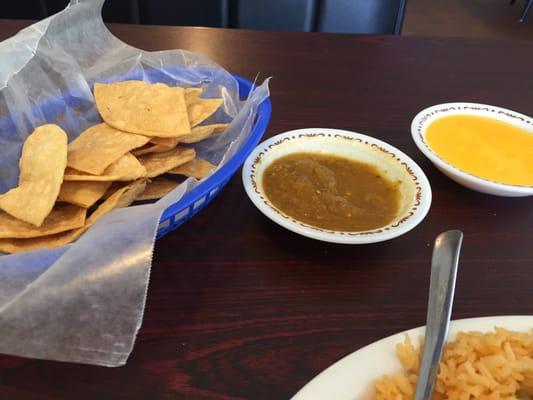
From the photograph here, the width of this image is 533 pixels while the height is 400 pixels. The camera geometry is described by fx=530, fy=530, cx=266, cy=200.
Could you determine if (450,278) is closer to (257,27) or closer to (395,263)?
(395,263)

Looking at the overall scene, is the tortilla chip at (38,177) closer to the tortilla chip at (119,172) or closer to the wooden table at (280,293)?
the tortilla chip at (119,172)

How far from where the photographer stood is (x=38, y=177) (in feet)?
2.48

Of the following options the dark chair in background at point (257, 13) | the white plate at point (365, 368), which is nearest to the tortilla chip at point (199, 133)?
the white plate at point (365, 368)

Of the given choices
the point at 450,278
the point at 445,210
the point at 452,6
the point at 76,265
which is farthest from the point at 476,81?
the point at 452,6

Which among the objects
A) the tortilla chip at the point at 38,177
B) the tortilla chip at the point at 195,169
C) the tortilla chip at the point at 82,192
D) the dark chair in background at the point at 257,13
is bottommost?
the dark chair in background at the point at 257,13

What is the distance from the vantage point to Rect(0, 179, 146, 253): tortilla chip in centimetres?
68

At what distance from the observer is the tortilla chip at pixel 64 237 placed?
26.9 inches

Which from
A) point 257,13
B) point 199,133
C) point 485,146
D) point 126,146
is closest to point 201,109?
point 199,133

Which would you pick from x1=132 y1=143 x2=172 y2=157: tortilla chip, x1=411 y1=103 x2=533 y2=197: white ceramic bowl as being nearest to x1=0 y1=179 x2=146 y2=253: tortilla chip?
x1=132 y1=143 x2=172 y2=157: tortilla chip

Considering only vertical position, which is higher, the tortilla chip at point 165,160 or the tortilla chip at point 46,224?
the tortilla chip at point 165,160

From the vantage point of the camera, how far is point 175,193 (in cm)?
68

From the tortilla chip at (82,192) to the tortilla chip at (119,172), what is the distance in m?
0.01

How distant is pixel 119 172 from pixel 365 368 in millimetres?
443

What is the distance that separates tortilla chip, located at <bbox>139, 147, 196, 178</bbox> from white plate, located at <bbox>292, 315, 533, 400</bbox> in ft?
1.33
